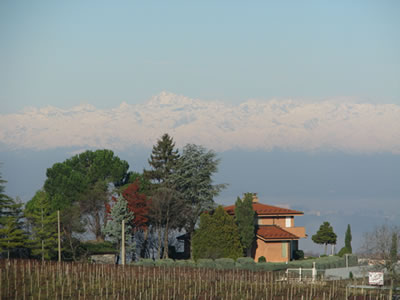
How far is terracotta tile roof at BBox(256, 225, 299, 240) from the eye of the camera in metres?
67.2

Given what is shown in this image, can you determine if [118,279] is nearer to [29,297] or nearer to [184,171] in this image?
[29,297]

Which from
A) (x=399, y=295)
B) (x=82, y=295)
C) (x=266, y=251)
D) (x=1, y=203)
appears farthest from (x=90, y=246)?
(x=399, y=295)

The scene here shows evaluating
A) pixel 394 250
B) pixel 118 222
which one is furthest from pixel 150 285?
pixel 118 222

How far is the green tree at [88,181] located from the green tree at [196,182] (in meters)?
12.0

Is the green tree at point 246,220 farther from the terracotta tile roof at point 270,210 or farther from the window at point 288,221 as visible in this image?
the window at point 288,221

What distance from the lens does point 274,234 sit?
6794 cm

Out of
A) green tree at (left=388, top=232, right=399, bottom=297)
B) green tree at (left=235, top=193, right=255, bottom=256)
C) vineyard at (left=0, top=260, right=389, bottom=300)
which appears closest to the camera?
vineyard at (left=0, top=260, right=389, bottom=300)

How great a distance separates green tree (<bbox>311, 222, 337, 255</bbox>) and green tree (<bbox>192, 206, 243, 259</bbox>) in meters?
21.0

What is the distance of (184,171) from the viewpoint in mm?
73062

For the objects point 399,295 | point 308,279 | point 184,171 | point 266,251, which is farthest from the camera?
point 184,171

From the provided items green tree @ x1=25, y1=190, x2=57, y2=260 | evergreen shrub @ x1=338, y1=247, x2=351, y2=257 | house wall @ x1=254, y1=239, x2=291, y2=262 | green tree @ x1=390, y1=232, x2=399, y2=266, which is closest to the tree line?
green tree @ x1=25, y1=190, x2=57, y2=260

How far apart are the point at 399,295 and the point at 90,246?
3559 cm

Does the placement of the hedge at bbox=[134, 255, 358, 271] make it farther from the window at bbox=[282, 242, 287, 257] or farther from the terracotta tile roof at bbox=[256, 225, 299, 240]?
the terracotta tile roof at bbox=[256, 225, 299, 240]

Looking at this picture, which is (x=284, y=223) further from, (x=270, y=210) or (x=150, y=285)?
(x=150, y=285)
